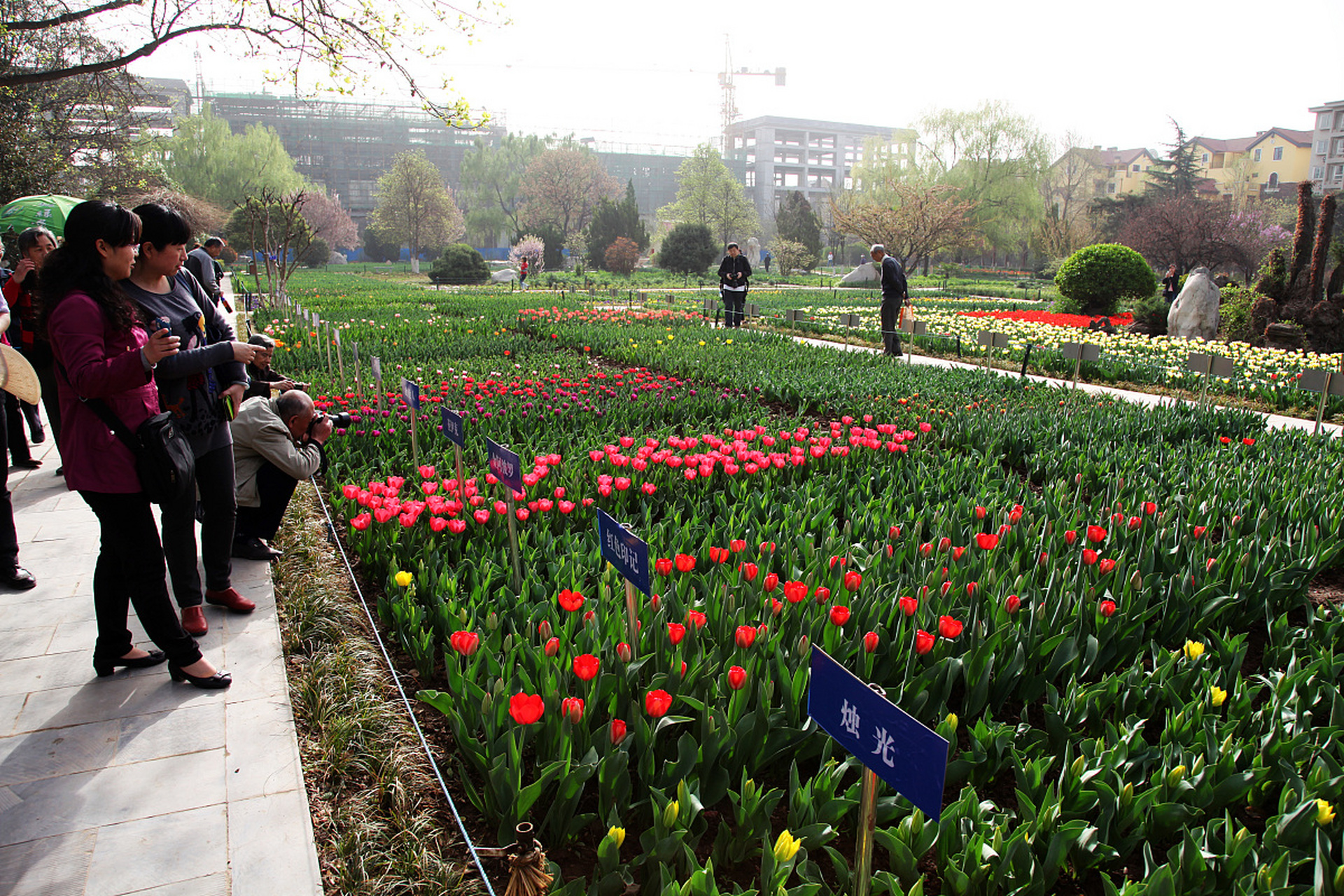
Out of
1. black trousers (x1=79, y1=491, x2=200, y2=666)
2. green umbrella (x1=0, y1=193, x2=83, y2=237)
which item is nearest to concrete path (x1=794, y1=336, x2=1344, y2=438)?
black trousers (x1=79, y1=491, x2=200, y2=666)

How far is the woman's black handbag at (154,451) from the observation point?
2.51 metres

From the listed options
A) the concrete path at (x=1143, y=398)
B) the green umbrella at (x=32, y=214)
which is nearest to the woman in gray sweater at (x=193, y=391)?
the green umbrella at (x=32, y=214)

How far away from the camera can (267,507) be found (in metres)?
4.10

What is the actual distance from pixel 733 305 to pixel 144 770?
13762mm

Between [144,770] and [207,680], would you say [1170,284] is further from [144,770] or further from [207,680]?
[144,770]

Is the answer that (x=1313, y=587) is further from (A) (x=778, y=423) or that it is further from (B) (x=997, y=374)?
(B) (x=997, y=374)

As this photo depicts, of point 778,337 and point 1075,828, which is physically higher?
point 778,337

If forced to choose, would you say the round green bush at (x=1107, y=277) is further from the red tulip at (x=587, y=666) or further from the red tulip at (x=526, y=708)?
the red tulip at (x=526, y=708)

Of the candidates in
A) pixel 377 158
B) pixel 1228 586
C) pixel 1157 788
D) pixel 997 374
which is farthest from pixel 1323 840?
pixel 377 158

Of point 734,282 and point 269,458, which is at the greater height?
point 734,282

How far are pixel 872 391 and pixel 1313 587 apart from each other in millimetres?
3899

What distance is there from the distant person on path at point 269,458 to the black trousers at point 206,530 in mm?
520

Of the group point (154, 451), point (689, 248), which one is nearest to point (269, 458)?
point (154, 451)

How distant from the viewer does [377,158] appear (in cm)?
10162
